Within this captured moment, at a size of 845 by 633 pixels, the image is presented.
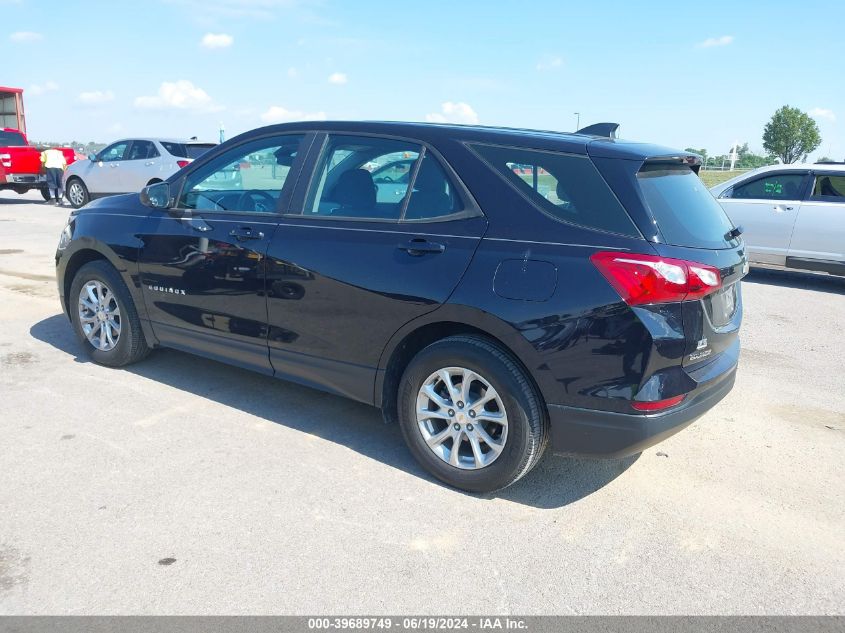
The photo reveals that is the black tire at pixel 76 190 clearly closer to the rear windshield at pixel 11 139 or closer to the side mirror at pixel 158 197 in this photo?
the rear windshield at pixel 11 139

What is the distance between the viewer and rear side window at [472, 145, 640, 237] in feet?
10.5

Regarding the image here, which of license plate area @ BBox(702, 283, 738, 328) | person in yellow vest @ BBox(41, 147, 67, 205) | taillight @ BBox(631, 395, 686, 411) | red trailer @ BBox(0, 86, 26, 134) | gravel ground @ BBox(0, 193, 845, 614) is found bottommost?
gravel ground @ BBox(0, 193, 845, 614)

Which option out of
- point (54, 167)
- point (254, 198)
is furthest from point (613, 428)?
point (54, 167)

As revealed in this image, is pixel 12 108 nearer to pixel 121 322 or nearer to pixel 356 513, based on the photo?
pixel 121 322

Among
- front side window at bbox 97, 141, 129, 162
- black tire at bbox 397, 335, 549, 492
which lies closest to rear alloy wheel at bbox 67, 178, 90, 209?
front side window at bbox 97, 141, 129, 162

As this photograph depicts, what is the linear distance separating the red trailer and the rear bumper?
24971 millimetres

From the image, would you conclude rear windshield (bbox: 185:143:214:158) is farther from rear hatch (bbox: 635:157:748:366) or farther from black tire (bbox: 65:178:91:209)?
rear hatch (bbox: 635:157:748:366)

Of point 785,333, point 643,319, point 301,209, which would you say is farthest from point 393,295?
point 785,333

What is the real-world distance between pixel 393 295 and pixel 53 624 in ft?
6.54

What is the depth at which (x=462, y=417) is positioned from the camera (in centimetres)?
350

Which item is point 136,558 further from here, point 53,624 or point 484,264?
point 484,264

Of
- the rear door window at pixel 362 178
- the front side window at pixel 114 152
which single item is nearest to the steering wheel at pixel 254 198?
the rear door window at pixel 362 178

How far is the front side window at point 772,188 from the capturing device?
31.4 ft

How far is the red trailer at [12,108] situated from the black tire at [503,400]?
80.0 ft
